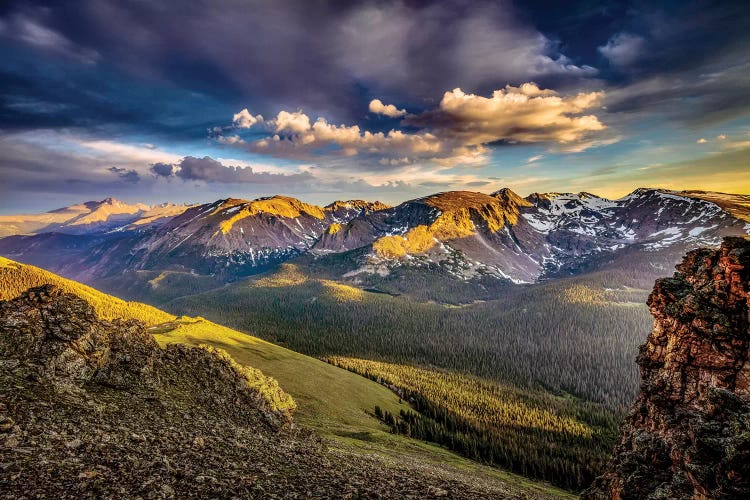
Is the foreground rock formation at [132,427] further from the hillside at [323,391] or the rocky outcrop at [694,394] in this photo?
the hillside at [323,391]

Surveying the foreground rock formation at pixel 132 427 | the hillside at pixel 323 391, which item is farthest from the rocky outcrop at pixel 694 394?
the hillside at pixel 323 391

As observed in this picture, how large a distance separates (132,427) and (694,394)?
1974 inches

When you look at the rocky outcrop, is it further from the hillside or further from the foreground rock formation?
the hillside

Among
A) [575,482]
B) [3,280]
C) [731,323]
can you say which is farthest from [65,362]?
[3,280]

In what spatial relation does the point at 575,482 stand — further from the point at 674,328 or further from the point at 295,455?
the point at 295,455

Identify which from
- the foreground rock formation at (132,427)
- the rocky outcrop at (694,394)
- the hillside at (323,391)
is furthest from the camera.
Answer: the hillside at (323,391)

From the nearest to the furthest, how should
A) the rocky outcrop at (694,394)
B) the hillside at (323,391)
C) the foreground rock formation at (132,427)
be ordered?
the foreground rock formation at (132,427)
the rocky outcrop at (694,394)
the hillside at (323,391)

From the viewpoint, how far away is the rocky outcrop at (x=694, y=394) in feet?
71.0

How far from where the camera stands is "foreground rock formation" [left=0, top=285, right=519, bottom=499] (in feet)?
55.1

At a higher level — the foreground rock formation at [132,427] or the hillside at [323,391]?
the foreground rock formation at [132,427]

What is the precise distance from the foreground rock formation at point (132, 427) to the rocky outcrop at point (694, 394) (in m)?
15.4

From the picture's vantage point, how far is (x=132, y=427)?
76.1 ft

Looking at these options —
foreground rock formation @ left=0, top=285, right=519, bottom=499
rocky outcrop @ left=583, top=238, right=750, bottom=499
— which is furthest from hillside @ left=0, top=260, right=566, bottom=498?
rocky outcrop @ left=583, top=238, right=750, bottom=499

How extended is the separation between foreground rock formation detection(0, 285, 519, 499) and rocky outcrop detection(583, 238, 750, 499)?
606 inches
